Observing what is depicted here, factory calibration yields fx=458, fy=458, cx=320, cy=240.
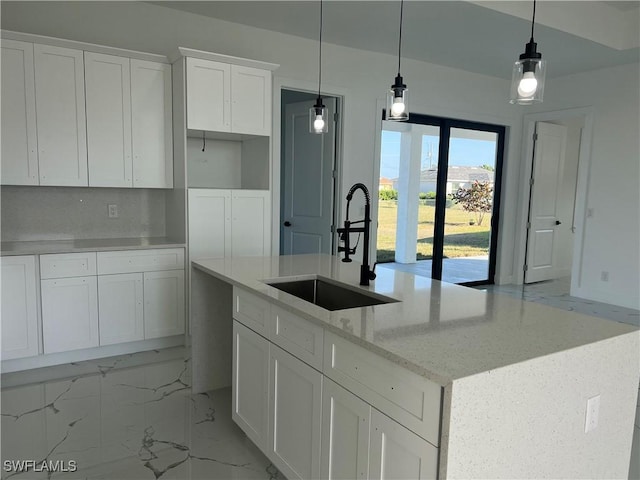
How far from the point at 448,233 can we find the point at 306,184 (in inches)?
87.1

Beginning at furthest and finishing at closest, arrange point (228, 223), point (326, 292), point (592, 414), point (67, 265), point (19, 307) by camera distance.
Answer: point (228, 223) → point (67, 265) → point (19, 307) → point (326, 292) → point (592, 414)

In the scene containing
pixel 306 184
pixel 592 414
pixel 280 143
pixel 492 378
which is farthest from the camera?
pixel 306 184

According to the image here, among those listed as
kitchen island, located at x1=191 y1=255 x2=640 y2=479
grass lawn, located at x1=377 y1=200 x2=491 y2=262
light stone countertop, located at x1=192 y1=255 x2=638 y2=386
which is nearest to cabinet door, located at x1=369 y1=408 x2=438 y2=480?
kitchen island, located at x1=191 y1=255 x2=640 y2=479

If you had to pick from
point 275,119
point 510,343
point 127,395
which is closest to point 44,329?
point 127,395

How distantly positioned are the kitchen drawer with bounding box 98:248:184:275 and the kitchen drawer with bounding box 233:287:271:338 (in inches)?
59.4

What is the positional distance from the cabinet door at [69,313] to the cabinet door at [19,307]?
7 centimetres

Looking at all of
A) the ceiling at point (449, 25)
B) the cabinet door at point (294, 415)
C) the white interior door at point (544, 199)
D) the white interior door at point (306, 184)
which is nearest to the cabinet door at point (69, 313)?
the cabinet door at point (294, 415)

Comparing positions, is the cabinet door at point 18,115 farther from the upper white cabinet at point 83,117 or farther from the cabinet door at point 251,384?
the cabinet door at point 251,384

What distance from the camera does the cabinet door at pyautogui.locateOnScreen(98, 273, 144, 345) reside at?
3508 mm

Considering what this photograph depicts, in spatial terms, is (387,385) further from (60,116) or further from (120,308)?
(60,116)

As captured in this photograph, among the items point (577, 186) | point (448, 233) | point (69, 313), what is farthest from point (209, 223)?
point (577, 186)

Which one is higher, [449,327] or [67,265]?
[449,327]

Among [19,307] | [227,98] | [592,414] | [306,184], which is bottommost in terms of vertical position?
[19,307]

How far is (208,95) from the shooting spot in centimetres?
373
